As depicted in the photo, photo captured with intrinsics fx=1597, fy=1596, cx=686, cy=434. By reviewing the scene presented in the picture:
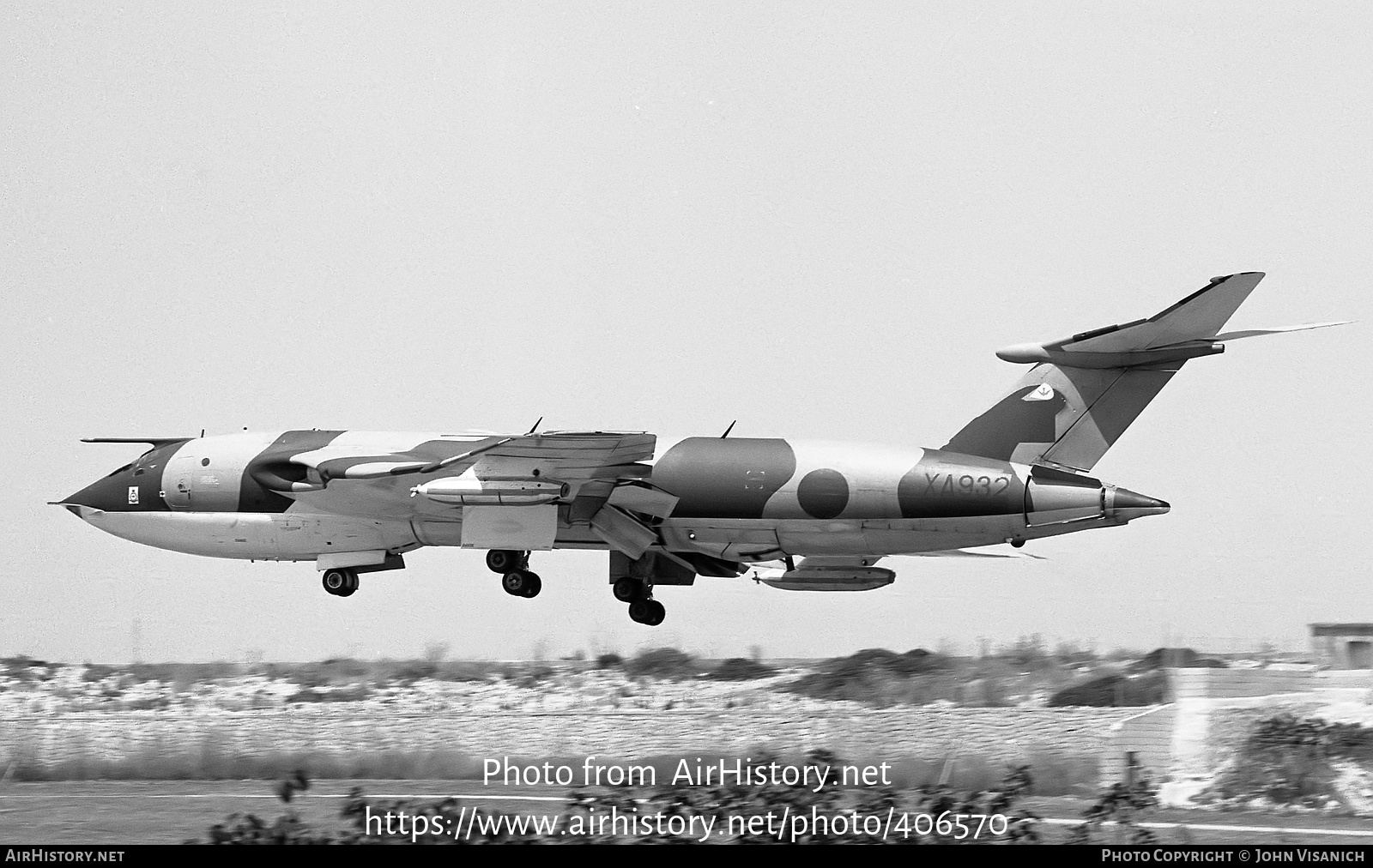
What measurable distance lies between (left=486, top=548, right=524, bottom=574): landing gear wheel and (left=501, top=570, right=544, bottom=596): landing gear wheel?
0.14 metres

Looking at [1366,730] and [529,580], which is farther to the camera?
[529,580]

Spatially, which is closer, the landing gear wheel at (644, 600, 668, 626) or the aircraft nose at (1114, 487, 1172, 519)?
the aircraft nose at (1114, 487, 1172, 519)

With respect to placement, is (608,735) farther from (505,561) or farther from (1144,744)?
(1144,744)

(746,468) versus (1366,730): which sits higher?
(746,468)

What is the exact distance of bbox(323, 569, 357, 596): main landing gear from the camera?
37.2 m

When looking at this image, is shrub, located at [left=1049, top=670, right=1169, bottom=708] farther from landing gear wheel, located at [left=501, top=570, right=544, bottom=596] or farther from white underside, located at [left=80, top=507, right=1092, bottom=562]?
landing gear wheel, located at [left=501, top=570, right=544, bottom=596]

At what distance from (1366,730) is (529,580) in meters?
17.7

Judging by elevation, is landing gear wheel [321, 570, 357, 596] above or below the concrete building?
above

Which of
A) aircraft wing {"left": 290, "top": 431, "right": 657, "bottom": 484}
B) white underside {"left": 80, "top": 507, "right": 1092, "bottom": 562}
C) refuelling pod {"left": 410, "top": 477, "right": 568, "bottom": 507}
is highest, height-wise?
aircraft wing {"left": 290, "top": 431, "right": 657, "bottom": 484}

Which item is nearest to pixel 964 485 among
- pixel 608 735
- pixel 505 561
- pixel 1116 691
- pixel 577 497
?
pixel 1116 691

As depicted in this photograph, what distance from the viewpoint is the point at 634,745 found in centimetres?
2970

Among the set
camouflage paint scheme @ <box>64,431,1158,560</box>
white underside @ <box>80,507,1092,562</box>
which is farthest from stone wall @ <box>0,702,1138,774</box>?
camouflage paint scheme @ <box>64,431,1158,560</box>
